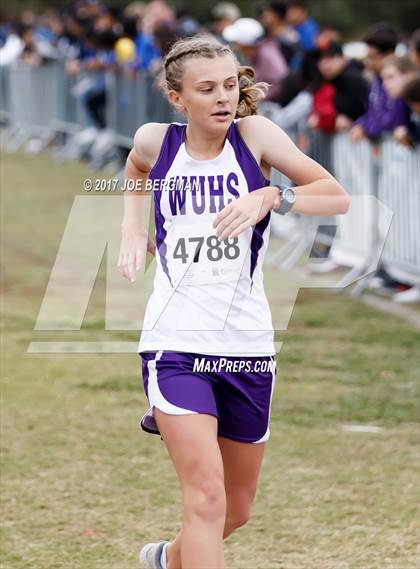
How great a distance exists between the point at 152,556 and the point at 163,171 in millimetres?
1387

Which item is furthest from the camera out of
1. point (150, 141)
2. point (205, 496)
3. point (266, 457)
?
point (266, 457)

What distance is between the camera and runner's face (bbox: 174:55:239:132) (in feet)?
13.5

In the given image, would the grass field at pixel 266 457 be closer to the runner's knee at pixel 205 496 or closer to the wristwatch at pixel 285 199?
the runner's knee at pixel 205 496

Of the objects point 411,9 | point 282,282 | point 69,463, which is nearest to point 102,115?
point 282,282

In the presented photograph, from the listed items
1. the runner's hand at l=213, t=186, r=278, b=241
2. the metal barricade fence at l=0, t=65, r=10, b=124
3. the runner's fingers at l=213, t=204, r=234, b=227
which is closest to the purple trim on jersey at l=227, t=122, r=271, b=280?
the runner's hand at l=213, t=186, r=278, b=241

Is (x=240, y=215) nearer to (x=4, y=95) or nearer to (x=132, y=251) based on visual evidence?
(x=132, y=251)

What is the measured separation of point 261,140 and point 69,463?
265 cm

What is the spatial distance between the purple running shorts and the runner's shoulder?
690mm

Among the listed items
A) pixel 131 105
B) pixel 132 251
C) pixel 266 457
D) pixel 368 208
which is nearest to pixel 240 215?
pixel 132 251

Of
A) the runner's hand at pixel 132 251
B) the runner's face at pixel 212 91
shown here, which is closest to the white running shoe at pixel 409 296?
the runner's hand at pixel 132 251

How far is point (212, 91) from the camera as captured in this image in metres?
4.16

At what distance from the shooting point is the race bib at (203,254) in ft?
13.7

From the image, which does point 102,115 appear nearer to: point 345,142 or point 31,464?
point 345,142

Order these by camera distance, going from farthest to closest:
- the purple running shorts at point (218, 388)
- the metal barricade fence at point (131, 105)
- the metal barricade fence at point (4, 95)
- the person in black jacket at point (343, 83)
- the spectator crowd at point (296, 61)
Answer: the metal barricade fence at point (4, 95)
the metal barricade fence at point (131, 105)
the person in black jacket at point (343, 83)
the spectator crowd at point (296, 61)
the purple running shorts at point (218, 388)
